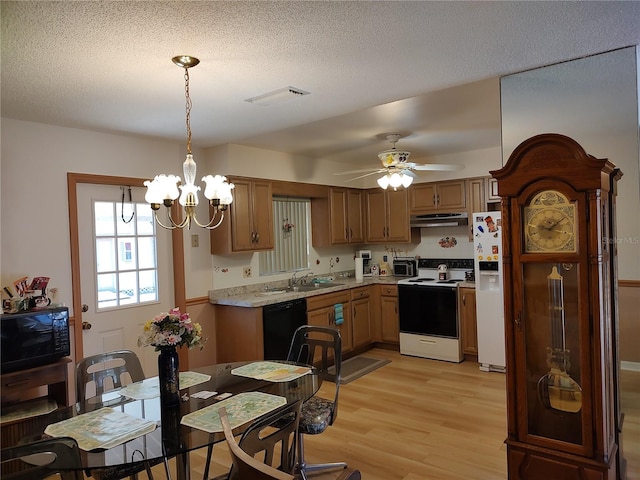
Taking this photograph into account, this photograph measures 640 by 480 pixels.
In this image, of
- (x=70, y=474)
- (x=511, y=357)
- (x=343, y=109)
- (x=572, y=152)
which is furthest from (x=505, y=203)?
(x=70, y=474)

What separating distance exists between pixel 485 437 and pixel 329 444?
1146mm

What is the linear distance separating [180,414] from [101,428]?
1.06ft

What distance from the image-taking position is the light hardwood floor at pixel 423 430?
9.11ft

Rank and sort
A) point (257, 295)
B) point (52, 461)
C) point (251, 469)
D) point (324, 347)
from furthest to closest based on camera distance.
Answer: point (257, 295)
point (324, 347)
point (52, 461)
point (251, 469)

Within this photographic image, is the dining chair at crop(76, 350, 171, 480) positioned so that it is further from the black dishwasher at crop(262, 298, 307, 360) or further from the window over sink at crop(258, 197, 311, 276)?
the window over sink at crop(258, 197, 311, 276)

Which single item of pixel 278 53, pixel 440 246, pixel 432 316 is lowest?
pixel 432 316

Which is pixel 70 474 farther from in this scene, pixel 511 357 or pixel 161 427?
pixel 511 357

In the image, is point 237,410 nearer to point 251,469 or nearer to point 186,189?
point 251,469

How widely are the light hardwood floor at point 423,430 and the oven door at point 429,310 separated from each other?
58cm

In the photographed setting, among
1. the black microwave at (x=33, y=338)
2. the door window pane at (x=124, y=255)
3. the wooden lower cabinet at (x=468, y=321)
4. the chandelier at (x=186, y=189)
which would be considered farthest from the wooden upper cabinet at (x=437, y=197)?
the black microwave at (x=33, y=338)

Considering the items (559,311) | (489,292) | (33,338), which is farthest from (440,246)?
(33,338)

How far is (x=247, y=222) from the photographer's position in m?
4.61

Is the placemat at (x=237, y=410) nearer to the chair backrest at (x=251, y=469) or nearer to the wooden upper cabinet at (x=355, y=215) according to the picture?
the chair backrest at (x=251, y=469)

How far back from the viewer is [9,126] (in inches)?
129
